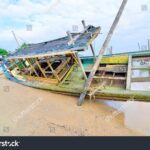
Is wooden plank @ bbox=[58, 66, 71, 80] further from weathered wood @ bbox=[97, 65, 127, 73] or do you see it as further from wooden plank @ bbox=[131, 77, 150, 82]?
wooden plank @ bbox=[131, 77, 150, 82]

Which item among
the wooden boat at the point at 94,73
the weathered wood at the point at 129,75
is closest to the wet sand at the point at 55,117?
the wooden boat at the point at 94,73

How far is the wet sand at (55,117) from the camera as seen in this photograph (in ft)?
20.4

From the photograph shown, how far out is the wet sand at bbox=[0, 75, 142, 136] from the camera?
621 centimetres

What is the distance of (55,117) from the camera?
23.7 ft

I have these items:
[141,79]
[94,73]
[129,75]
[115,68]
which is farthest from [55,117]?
[115,68]

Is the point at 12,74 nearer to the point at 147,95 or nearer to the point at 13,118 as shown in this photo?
the point at 13,118

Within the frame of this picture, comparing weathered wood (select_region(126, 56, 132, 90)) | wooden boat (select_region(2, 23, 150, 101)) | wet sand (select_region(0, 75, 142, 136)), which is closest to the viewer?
wet sand (select_region(0, 75, 142, 136))

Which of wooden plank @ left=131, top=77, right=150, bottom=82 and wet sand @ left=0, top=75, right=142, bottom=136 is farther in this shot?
wooden plank @ left=131, top=77, right=150, bottom=82

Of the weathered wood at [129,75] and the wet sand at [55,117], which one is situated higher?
→ the weathered wood at [129,75]

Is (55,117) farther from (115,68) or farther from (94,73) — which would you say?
(115,68)

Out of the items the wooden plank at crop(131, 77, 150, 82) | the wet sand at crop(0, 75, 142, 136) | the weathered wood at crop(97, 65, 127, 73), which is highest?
Result: the weathered wood at crop(97, 65, 127, 73)

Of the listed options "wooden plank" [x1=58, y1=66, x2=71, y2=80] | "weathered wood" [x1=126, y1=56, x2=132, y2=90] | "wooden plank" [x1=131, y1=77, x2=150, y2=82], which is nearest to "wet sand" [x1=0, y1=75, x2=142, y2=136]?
"wooden plank" [x1=58, y1=66, x2=71, y2=80]

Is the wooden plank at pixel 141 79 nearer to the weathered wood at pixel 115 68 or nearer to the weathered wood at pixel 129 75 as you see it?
the weathered wood at pixel 129 75
